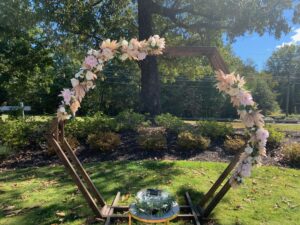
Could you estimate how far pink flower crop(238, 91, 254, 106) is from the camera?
4164 millimetres

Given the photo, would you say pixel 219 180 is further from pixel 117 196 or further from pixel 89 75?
pixel 89 75

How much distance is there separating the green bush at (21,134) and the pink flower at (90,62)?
4.59 meters

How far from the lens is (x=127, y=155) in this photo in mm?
7824

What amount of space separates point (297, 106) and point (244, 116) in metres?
55.0

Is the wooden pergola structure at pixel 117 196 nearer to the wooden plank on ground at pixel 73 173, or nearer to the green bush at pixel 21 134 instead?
the wooden plank on ground at pixel 73 173

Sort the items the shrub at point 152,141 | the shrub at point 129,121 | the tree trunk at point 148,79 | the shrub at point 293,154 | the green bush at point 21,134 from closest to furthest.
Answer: the shrub at point 293,154
the shrub at point 152,141
the green bush at point 21,134
the shrub at point 129,121
the tree trunk at point 148,79

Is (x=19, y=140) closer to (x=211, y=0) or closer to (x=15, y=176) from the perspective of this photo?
(x=15, y=176)

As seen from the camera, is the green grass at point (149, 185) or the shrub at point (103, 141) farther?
the shrub at point (103, 141)

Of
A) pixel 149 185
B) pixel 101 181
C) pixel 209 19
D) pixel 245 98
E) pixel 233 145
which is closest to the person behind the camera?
pixel 245 98

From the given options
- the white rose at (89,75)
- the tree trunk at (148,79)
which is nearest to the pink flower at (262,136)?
the white rose at (89,75)

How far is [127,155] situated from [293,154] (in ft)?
12.3

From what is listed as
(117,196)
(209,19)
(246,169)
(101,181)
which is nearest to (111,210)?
(117,196)

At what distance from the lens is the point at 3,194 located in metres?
5.81

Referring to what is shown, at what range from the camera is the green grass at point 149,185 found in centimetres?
490
